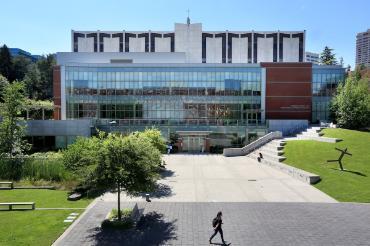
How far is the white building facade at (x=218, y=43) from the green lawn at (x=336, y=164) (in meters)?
54.0

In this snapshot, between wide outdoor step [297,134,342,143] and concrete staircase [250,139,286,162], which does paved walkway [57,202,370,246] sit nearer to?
concrete staircase [250,139,286,162]

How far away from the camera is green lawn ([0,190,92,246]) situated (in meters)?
16.1

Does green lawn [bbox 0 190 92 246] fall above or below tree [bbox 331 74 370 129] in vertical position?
below

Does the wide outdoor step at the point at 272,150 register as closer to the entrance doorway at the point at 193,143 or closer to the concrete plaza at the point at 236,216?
the concrete plaza at the point at 236,216

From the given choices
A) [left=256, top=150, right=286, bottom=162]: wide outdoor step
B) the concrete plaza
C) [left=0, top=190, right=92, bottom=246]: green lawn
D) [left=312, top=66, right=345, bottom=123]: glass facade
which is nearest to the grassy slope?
[left=0, top=190, right=92, bottom=246]: green lawn

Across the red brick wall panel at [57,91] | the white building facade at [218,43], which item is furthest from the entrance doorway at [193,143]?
the white building facade at [218,43]

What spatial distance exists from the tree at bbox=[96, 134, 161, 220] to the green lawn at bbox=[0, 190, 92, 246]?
3.21 meters

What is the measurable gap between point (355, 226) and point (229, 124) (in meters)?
38.2

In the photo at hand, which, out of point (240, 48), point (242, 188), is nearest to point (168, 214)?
point (242, 188)

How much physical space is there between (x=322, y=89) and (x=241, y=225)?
47.4 m

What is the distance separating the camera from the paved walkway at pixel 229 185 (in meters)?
24.1

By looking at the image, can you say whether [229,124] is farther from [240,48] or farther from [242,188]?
[240,48]

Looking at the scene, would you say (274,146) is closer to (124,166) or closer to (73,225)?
(124,166)

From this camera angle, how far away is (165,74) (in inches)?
2365
